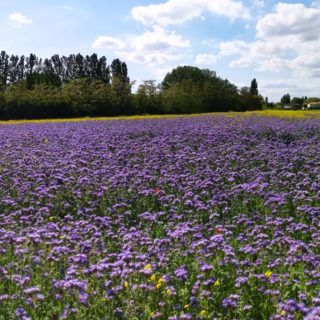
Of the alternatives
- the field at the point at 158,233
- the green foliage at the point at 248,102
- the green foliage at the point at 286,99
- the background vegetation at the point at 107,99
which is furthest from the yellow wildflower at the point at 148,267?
the green foliage at the point at 286,99

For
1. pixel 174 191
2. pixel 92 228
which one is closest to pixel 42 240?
pixel 92 228

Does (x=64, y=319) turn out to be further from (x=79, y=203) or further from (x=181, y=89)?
(x=181, y=89)

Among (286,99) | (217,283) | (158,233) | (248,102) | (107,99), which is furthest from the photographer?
(286,99)

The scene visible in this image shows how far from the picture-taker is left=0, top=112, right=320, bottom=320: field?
4695 mm

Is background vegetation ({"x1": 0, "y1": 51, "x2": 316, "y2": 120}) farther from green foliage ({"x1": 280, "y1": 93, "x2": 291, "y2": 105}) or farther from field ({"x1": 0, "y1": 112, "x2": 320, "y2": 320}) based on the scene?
green foliage ({"x1": 280, "y1": 93, "x2": 291, "y2": 105})

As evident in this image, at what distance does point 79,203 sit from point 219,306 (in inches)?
166

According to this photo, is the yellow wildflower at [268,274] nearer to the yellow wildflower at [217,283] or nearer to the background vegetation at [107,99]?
the yellow wildflower at [217,283]

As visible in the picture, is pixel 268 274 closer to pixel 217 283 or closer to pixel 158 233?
pixel 217 283

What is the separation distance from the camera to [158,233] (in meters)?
7.07

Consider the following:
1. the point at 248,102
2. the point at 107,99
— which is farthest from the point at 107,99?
the point at 248,102

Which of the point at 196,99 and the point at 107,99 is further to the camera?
the point at 196,99

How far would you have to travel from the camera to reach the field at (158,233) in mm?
4695

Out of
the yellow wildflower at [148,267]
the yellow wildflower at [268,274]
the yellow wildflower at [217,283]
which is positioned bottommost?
the yellow wildflower at [217,283]

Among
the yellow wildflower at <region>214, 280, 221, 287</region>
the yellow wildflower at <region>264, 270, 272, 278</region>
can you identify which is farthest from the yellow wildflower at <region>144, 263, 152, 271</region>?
the yellow wildflower at <region>264, 270, 272, 278</region>
